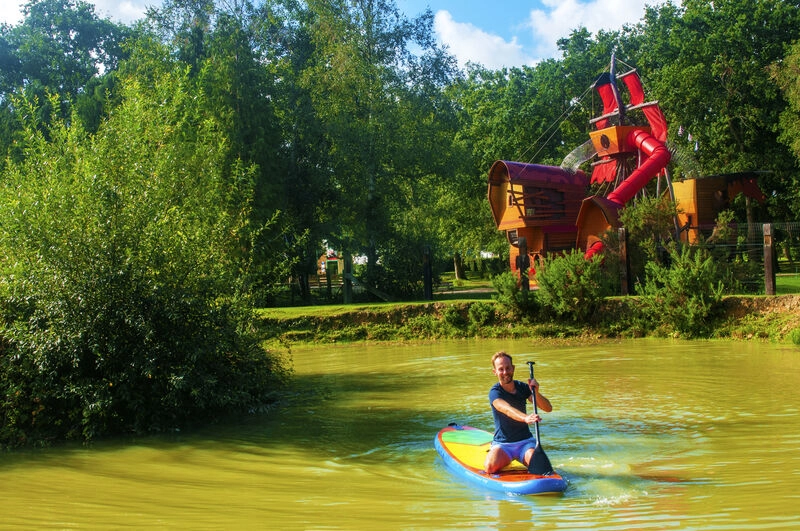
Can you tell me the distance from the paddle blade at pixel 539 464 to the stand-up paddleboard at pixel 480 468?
6 cm

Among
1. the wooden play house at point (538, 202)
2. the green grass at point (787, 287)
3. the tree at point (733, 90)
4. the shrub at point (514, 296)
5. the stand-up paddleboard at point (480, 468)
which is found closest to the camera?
the stand-up paddleboard at point (480, 468)

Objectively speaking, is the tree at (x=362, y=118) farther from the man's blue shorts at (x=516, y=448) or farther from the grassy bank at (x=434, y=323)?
the man's blue shorts at (x=516, y=448)

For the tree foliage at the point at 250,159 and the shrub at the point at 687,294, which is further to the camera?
the shrub at the point at 687,294

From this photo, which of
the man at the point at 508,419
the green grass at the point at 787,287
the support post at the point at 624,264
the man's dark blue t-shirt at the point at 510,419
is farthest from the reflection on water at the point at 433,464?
the green grass at the point at 787,287

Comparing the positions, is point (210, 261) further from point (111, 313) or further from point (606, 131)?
point (606, 131)

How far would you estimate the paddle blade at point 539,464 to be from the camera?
7758 millimetres

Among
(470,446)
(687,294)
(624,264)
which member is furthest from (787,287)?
(470,446)

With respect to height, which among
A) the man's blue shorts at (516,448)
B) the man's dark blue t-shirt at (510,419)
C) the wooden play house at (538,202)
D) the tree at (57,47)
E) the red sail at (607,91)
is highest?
the tree at (57,47)

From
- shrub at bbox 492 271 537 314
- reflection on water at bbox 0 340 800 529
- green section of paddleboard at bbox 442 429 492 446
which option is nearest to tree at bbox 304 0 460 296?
shrub at bbox 492 271 537 314

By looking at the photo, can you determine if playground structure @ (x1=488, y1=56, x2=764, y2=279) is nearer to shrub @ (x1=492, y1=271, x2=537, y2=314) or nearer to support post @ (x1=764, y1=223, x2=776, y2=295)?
shrub @ (x1=492, y1=271, x2=537, y2=314)

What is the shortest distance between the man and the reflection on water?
0.49 meters

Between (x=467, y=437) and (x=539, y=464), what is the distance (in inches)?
68.9

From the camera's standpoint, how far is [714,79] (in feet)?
133

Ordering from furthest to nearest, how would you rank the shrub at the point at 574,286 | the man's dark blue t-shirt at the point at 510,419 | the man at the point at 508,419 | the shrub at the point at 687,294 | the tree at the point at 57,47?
the tree at the point at 57,47 → the shrub at the point at 574,286 → the shrub at the point at 687,294 → the man's dark blue t-shirt at the point at 510,419 → the man at the point at 508,419
